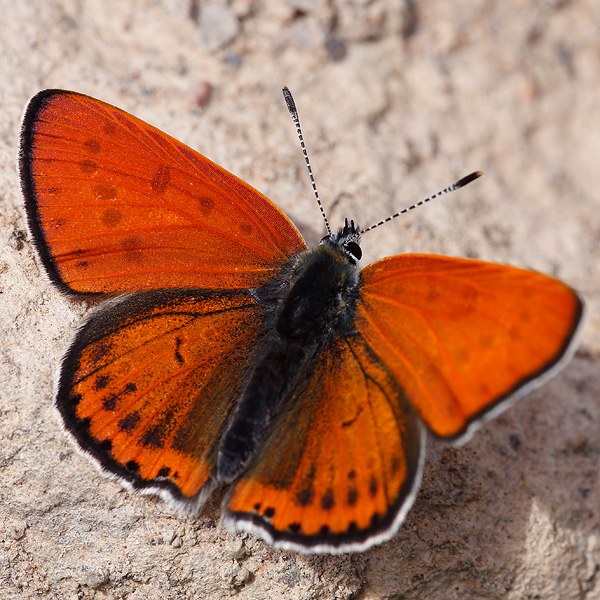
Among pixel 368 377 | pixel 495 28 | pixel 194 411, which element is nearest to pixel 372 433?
pixel 368 377

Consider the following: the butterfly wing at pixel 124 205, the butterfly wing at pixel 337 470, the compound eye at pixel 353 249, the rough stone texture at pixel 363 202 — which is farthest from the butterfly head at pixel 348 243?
the rough stone texture at pixel 363 202

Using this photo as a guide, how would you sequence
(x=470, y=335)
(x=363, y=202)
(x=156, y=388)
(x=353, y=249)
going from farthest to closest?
(x=363, y=202) < (x=353, y=249) < (x=156, y=388) < (x=470, y=335)

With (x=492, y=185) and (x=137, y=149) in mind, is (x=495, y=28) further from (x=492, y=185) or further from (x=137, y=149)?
(x=137, y=149)

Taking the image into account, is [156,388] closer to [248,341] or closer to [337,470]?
[248,341]

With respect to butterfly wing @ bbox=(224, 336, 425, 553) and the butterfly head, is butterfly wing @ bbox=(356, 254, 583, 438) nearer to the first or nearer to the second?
butterfly wing @ bbox=(224, 336, 425, 553)

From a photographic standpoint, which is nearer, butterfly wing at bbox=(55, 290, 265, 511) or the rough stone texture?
butterfly wing at bbox=(55, 290, 265, 511)

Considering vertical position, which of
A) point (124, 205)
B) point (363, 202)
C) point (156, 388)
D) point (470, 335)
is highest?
point (124, 205)

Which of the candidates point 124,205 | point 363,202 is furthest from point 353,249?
point 124,205

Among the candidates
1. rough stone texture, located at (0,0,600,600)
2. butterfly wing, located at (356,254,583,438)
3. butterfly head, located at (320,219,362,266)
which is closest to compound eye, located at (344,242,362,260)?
butterfly head, located at (320,219,362,266)
